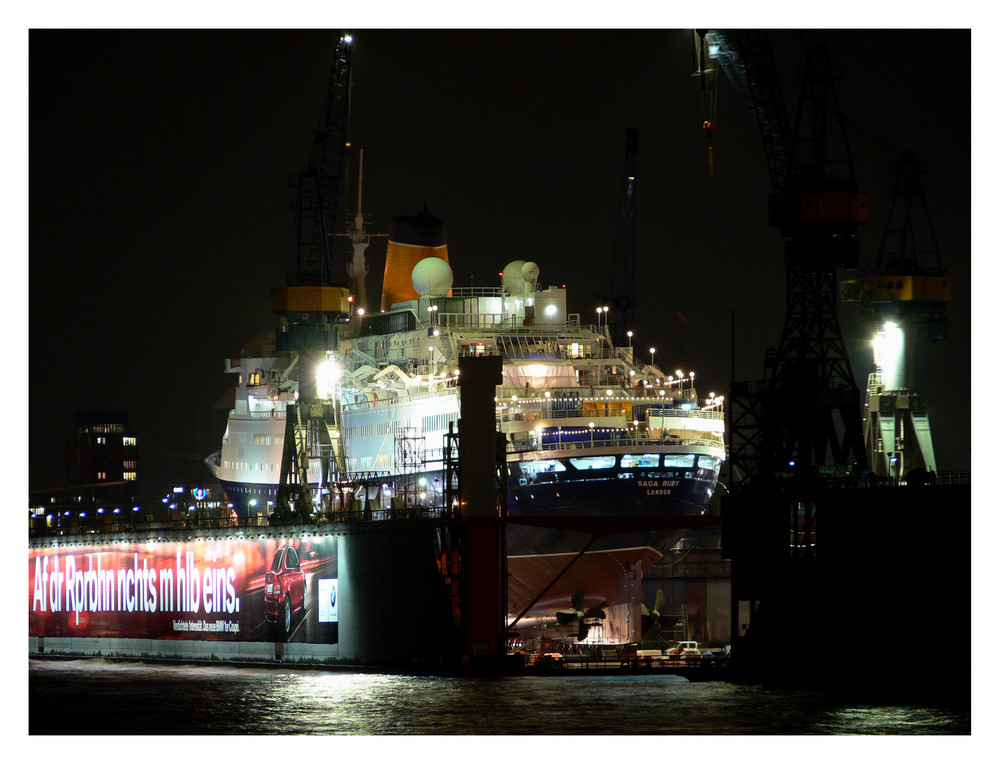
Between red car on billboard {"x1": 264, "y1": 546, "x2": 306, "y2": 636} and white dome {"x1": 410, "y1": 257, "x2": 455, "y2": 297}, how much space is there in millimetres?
33257

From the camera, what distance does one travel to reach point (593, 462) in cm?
8906

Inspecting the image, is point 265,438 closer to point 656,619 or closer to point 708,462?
point 656,619

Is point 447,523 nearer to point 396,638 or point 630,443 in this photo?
point 396,638

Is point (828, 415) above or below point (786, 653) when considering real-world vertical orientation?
above

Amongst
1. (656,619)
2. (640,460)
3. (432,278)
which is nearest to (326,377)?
(432,278)

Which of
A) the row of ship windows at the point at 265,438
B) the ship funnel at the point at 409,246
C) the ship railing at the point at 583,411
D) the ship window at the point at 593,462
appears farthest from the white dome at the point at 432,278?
the ship window at the point at 593,462

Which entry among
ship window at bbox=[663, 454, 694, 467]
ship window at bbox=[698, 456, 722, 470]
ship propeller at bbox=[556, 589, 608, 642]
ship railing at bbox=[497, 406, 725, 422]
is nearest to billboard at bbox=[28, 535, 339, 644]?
ship propeller at bbox=[556, 589, 608, 642]

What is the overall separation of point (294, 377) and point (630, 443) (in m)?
33.5

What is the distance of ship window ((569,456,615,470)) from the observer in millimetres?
88938

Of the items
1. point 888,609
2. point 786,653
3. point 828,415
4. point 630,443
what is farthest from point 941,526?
point 630,443

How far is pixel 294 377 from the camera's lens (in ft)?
379

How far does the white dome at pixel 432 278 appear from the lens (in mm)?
105500

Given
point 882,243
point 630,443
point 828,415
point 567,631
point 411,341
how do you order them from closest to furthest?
1. point 828,415
2. point 567,631
3. point 630,443
4. point 882,243
5. point 411,341

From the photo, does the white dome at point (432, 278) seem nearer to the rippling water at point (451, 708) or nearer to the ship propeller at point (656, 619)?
the ship propeller at point (656, 619)
